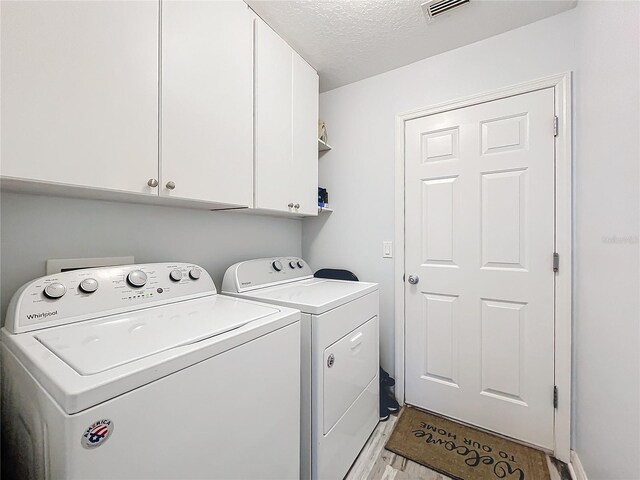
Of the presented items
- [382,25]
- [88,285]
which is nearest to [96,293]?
[88,285]

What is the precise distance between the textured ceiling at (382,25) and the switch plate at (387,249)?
4.27 feet

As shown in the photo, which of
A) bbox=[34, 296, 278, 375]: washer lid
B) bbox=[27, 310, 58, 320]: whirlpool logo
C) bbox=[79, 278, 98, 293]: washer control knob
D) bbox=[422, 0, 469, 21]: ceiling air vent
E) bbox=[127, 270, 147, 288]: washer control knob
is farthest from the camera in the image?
bbox=[422, 0, 469, 21]: ceiling air vent

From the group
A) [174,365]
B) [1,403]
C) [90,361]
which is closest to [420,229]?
[174,365]

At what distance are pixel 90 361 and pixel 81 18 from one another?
3.34 ft

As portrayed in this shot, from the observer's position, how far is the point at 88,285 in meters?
0.99

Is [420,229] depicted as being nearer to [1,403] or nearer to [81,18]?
[81,18]

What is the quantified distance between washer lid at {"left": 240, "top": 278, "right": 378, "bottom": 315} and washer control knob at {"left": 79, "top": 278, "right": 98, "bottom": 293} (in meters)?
0.62

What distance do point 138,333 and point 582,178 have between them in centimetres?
208

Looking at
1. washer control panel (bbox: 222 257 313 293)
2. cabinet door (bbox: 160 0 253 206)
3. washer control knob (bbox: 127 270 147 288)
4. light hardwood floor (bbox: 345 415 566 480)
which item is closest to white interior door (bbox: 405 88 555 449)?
light hardwood floor (bbox: 345 415 566 480)

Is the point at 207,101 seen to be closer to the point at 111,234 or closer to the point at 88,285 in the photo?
the point at 111,234

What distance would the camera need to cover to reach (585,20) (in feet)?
4.44

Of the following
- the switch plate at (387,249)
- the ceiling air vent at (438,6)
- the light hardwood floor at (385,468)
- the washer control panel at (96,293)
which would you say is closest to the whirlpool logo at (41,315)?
the washer control panel at (96,293)

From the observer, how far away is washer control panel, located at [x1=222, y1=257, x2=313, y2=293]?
1.52 meters

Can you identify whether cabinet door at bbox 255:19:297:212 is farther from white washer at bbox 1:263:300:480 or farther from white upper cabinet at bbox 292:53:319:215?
white washer at bbox 1:263:300:480
